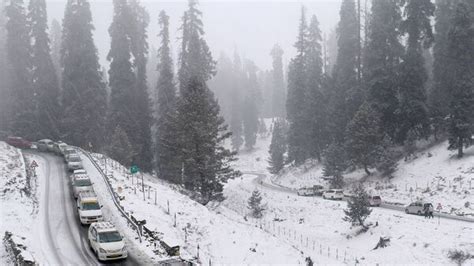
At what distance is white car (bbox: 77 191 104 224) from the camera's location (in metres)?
30.1

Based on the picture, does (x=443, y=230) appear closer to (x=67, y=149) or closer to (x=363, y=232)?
(x=363, y=232)

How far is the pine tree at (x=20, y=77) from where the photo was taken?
6644 centimetres

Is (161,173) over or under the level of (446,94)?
under

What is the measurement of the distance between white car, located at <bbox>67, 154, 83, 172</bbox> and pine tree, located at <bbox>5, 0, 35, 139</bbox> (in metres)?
23.9

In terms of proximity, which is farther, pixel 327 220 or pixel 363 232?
pixel 327 220

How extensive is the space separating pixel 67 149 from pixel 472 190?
41.1m

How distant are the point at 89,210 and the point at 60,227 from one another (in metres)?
2.04

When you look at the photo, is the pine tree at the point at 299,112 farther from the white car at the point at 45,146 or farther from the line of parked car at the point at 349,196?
the white car at the point at 45,146

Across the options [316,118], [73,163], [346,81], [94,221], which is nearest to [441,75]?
[346,81]

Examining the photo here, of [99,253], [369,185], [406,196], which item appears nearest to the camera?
[99,253]

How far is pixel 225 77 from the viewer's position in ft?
467

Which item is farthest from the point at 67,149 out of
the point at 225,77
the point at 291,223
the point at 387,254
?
the point at 225,77

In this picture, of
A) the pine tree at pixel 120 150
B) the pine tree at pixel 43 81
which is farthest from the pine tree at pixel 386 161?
the pine tree at pixel 43 81

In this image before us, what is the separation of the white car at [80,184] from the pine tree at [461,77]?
36141 mm
